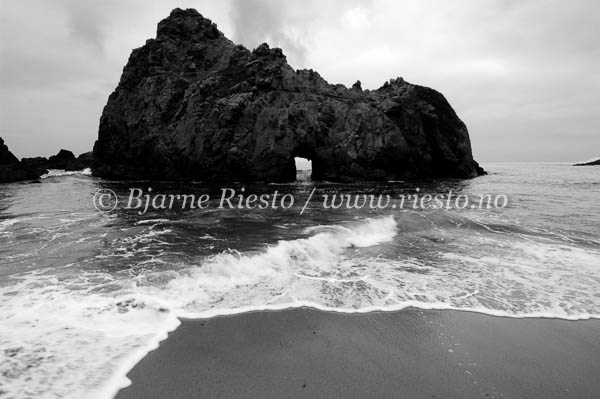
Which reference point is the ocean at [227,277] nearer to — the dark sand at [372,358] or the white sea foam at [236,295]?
the white sea foam at [236,295]

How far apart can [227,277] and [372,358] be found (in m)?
4.21

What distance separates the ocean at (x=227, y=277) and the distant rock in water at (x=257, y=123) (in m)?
30.7

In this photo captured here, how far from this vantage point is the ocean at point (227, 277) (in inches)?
181

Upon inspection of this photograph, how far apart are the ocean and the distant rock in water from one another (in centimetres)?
3070

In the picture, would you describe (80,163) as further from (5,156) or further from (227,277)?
(227,277)

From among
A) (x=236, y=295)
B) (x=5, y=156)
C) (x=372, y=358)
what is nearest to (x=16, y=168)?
(x=5, y=156)

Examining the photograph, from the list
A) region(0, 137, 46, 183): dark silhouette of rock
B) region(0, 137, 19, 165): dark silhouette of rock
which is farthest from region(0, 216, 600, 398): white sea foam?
region(0, 137, 19, 165): dark silhouette of rock

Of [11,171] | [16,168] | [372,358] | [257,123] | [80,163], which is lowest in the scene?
[372,358]

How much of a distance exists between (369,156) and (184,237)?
37227 mm

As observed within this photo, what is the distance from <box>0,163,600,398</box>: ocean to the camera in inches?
181

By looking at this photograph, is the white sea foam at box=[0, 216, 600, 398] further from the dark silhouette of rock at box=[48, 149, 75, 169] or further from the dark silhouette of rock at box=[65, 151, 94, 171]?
the dark silhouette of rock at box=[48, 149, 75, 169]

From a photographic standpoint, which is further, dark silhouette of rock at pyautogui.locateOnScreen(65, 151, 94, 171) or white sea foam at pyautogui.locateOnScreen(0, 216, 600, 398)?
dark silhouette of rock at pyautogui.locateOnScreen(65, 151, 94, 171)

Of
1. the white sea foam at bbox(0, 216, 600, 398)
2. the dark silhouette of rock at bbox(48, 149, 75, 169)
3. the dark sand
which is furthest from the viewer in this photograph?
the dark silhouette of rock at bbox(48, 149, 75, 169)

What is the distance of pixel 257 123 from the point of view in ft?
148
